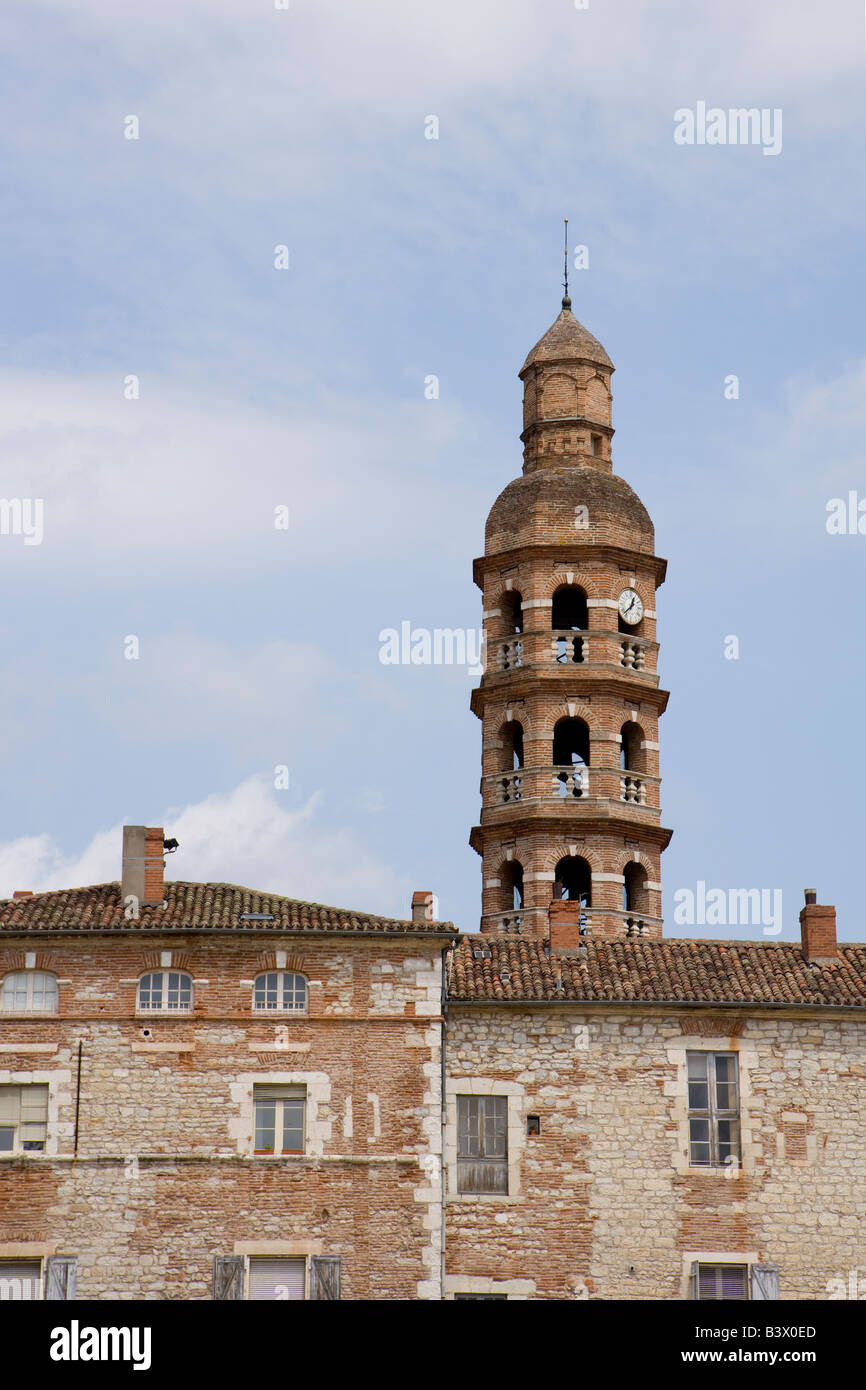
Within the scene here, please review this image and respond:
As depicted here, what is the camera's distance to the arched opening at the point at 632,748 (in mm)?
56094

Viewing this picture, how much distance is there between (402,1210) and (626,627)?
22.3m

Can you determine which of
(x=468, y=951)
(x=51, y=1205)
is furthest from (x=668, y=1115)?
(x=51, y=1205)

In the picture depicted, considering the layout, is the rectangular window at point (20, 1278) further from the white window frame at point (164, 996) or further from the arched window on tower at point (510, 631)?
the arched window on tower at point (510, 631)

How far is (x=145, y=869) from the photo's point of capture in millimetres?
41594

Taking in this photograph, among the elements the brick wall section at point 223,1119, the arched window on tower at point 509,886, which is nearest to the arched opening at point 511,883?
the arched window on tower at point 509,886

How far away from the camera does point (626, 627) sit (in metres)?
57.3

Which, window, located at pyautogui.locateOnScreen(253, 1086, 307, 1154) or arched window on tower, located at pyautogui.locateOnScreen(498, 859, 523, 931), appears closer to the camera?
window, located at pyautogui.locateOnScreen(253, 1086, 307, 1154)

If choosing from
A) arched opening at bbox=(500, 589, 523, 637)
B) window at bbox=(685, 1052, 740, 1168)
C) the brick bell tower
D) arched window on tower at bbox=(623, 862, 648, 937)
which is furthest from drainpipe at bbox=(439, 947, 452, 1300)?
arched opening at bbox=(500, 589, 523, 637)

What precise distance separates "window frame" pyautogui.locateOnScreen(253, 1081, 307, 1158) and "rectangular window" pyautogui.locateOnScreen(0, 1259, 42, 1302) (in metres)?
4.32

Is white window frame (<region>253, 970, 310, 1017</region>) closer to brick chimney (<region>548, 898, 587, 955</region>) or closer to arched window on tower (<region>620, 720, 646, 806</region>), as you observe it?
brick chimney (<region>548, 898, 587, 955</region>)

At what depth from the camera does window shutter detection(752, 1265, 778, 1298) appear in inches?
1511

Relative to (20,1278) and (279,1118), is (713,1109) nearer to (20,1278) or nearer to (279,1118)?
(279,1118)

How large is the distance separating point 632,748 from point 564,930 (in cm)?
1445
